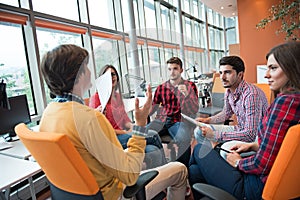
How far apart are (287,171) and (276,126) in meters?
0.19

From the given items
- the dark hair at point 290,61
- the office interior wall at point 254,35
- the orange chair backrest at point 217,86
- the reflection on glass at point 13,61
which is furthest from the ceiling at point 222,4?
the dark hair at point 290,61

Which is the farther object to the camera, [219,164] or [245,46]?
[245,46]

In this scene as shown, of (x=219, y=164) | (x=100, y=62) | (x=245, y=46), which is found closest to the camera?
(x=100, y=62)

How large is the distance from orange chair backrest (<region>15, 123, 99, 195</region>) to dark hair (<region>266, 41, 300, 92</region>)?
927mm

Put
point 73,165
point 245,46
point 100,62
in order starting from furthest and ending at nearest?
point 245,46 → point 100,62 → point 73,165

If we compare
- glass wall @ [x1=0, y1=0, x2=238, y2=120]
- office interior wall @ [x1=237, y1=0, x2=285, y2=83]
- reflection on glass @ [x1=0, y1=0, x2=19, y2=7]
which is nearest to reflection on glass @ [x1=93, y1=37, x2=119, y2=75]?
glass wall @ [x1=0, y1=0, x2=238, y2=120]

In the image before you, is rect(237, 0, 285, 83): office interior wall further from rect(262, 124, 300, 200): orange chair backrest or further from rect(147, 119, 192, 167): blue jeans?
rect(262, 124, 300, 200): orange chair backrest

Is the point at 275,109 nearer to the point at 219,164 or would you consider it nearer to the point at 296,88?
the point at 296,88

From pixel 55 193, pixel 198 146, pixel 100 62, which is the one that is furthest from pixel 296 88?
pixel 55 193

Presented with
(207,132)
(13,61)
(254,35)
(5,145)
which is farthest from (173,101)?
(254,35)

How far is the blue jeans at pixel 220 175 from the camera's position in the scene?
1.01 m

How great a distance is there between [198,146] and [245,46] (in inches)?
234

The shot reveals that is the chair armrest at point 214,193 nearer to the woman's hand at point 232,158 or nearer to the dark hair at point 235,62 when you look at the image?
the woman's hand at point 232,158

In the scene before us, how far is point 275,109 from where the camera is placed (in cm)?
88
